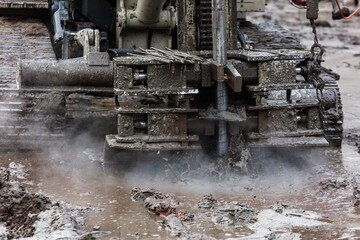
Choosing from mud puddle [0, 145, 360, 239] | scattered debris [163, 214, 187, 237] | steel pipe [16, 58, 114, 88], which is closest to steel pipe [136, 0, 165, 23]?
steel pipe [16, 58, 114, 88]

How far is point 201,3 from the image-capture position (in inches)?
288

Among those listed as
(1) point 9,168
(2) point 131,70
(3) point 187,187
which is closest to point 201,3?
(2) point 131,70

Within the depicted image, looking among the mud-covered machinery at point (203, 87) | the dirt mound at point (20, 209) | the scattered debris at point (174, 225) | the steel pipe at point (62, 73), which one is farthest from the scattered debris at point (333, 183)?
the dirt mound at point (20, 209)

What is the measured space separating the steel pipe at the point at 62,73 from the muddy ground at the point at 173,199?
798mm

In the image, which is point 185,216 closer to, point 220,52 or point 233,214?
point 233,214

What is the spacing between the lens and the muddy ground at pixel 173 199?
5.25 m

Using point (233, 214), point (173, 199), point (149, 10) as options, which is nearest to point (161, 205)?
point (173, 199)

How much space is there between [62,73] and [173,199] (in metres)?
1.85

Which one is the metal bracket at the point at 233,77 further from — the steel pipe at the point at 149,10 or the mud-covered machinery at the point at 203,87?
the steel pipe at the point at 149,10

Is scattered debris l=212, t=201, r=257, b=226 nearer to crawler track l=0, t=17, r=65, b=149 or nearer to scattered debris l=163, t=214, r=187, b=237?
scattered debris l=163, t=214, r=187, b=237

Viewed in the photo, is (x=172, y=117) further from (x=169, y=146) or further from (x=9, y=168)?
(x=9, y=168)

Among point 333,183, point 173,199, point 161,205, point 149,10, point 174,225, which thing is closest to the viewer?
point 174,225

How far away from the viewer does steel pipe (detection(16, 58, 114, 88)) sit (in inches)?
279

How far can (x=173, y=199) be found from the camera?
238 inches
